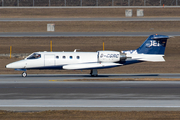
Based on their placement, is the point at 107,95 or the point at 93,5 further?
the point at 93,5

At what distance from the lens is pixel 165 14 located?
70.1 meters

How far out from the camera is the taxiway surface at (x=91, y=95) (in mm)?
17984

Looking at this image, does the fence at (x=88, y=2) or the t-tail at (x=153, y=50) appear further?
the fence at (x=88, y=2)

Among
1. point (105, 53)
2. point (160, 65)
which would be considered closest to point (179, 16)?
point (160, 65)

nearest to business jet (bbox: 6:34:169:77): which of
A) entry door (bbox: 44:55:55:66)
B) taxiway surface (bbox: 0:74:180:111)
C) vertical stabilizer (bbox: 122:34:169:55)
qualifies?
entry door (bbox: 44:55:55:66)

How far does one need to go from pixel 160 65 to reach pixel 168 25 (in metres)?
18.8

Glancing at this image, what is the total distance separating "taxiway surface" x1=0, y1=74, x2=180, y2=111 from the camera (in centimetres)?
1798

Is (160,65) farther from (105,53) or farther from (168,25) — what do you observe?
(168,25)

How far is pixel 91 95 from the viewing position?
869 inches

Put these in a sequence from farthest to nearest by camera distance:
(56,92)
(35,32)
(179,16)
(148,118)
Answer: (179,16), (35,32), (56,92), (148,118)

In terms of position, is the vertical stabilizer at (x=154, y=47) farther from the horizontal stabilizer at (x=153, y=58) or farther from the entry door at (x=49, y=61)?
the entry door at (x=49, y=61)

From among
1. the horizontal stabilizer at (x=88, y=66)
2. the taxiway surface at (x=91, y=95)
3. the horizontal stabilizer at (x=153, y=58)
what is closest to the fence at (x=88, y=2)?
the horizontal stabilizer at (x=153, y=58)

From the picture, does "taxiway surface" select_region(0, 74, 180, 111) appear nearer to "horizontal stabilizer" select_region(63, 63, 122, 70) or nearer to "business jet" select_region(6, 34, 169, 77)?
"horizontal stabilizer" select_region(63, 63, 122, 70)

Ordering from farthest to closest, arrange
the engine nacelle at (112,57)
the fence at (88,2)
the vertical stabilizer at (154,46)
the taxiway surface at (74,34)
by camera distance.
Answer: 1. the fence at (88,2)
2. the taxiway surface at (74,34)
3. the vertical stabilizer at (154,46)
4. the engine nacelle at (112,57)
